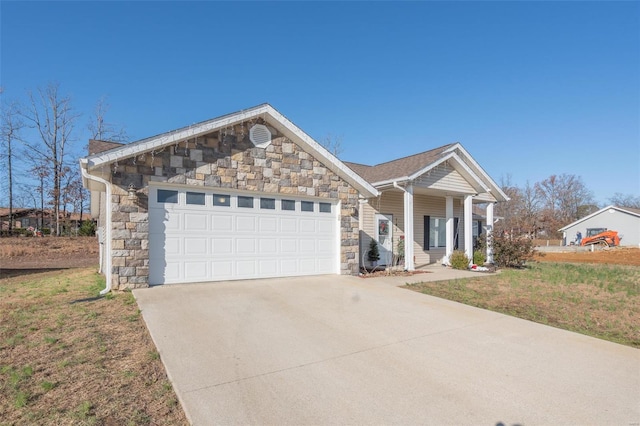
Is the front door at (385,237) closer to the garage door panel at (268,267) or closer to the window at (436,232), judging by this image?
the window at (436,232)

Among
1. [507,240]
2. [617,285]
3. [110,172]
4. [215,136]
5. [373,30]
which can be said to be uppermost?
[373,30]

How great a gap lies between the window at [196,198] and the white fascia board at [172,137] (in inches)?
48.7

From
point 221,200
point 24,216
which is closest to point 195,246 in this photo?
point 221,200

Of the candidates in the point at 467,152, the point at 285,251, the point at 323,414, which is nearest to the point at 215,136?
the point at 285,251

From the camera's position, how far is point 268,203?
356 inches

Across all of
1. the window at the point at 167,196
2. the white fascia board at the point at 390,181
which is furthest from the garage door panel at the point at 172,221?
the white fascia board at the point at 390,181

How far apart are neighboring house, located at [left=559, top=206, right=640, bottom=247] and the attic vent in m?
41.0

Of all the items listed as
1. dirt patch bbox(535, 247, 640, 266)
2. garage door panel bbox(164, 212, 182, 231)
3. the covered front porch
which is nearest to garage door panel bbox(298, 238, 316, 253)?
garage door panel bbox(164, 212, 182, 231)

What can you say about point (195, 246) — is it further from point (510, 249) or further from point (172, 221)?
point (510, 249)

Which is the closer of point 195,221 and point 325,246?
point 195,221

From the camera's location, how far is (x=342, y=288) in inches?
325

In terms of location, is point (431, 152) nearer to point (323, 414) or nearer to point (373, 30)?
point (373, 30)

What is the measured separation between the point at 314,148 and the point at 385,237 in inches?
239

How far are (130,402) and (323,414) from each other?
5.68ft
